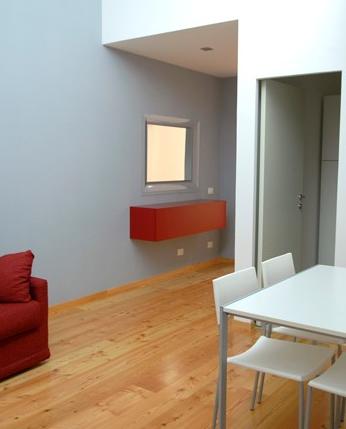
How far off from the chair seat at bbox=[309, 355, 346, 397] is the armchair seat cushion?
1879 mm

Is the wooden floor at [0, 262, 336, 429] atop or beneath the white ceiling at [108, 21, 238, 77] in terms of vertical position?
beneath

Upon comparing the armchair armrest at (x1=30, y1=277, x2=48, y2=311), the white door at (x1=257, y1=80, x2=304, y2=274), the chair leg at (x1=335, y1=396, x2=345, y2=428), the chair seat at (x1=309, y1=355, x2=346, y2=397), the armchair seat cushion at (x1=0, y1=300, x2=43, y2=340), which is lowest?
the chair leg at (x1=335, y1=396, x2=345, y2=428)

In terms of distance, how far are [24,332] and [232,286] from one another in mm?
1505

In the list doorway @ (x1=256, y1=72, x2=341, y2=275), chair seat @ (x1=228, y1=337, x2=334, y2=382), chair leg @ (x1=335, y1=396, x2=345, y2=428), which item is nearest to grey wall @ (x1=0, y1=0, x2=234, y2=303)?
doorway @ (x1=256, y1=72, x2=341, y2=275)

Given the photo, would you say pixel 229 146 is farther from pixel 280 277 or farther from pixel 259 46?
pixel 280 277

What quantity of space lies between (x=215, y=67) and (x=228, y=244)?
7.90 ft

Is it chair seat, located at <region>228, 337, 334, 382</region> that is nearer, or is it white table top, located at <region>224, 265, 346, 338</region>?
white table top, located at <region>224, 265, 346, 338</region>

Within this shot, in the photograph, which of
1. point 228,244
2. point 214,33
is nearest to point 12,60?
point 214,33

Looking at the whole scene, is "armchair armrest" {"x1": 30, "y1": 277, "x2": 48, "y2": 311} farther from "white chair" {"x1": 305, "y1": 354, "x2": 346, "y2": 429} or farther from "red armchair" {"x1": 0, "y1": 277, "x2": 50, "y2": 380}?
"white chair" {"x1": 305, "y1": 354, "x2": 346, "y2": 429}

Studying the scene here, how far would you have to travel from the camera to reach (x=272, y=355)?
248 centimetres

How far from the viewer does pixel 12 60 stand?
4219 mm

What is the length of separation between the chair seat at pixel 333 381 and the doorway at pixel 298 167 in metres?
2.11

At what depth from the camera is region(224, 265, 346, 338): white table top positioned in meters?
2.04

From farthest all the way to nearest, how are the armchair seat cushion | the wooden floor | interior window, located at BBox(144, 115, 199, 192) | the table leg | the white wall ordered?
interior window, located at BBox(144, 115, 199, 192)
the white wall
the armchair seat cushion
the wooden floor
the table leg
